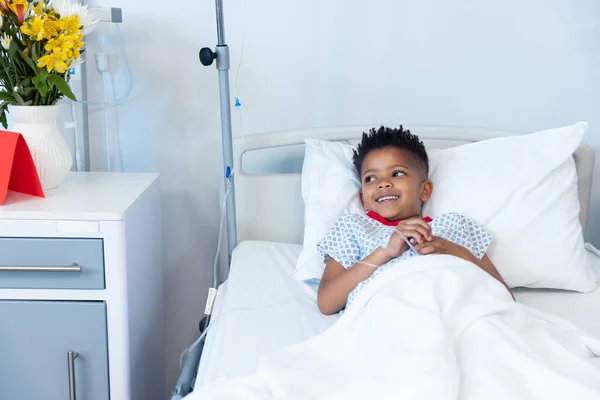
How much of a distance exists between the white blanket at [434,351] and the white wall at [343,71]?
2.79 feet

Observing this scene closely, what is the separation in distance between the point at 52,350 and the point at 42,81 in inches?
24.5

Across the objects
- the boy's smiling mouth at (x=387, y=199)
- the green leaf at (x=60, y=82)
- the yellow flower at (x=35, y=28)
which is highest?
the yellow flower at (x=35, y=28)

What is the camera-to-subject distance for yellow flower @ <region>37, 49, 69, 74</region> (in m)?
1.56

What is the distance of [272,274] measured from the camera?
170 cm

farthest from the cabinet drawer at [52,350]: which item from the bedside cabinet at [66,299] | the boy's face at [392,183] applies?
the boy's face at [392,183]

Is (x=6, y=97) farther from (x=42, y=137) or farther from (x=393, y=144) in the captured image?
(x=393, y=144)

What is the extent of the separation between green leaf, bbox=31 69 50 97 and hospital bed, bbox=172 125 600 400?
0.53 metres

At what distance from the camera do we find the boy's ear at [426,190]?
1.73 metres

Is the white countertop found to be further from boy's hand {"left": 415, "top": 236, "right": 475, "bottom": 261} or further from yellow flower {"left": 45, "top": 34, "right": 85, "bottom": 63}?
boy's hand {"left": 415, "top": 236, "right": 475, "bottom": 261}

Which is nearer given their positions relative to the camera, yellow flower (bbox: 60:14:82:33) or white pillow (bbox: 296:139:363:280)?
yellow flower (bbox: 60:14:82:33)

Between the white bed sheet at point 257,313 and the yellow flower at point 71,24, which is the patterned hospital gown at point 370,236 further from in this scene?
the yellow flower at point 71,24

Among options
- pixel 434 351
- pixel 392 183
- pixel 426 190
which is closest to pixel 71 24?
pixel 392 183

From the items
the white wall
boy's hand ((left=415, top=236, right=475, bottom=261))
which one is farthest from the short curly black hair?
the white wall

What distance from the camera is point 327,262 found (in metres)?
1.62
